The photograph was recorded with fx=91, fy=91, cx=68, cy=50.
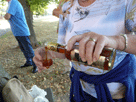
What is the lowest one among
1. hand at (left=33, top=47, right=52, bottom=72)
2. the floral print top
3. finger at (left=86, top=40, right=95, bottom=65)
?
hand at (left=33, top=47, right=52, bottom=72)

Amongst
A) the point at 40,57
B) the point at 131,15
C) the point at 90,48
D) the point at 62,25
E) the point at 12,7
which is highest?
the point at 12,7

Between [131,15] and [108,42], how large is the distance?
16.3 inches

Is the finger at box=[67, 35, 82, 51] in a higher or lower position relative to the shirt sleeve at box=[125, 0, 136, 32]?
lower

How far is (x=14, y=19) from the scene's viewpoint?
330 centimetres

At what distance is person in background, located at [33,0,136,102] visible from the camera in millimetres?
810

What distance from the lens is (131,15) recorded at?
80 cm

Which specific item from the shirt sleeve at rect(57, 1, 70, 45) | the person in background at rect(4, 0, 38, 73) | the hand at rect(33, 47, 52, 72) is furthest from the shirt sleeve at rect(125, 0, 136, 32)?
the person in background at rect(4, 0, 38, 73)

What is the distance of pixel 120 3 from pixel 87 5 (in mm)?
340

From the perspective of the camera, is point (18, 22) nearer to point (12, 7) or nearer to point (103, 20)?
point (12, 7)

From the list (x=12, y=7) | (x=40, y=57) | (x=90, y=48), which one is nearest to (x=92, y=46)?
(x=90, y=48)

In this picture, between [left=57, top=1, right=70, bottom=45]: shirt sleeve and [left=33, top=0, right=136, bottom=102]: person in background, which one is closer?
[left=33, top=0, right=136, bottom=102]: person in background

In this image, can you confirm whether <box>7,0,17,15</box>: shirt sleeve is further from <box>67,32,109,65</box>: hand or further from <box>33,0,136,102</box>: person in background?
<box>67,32,109,65</box>: hand

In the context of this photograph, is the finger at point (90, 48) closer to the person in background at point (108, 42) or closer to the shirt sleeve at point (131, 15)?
the person in background at point (108, 42)

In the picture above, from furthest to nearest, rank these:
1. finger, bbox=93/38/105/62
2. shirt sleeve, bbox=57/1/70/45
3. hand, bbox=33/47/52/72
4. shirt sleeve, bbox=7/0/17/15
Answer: shirt sleeve, bbox=7/0/17/15 → shirt sleeve, bbox=57/1/70/45 → hand, bbox=33/47/52/72 → finger, bbox=93/38/105/62
